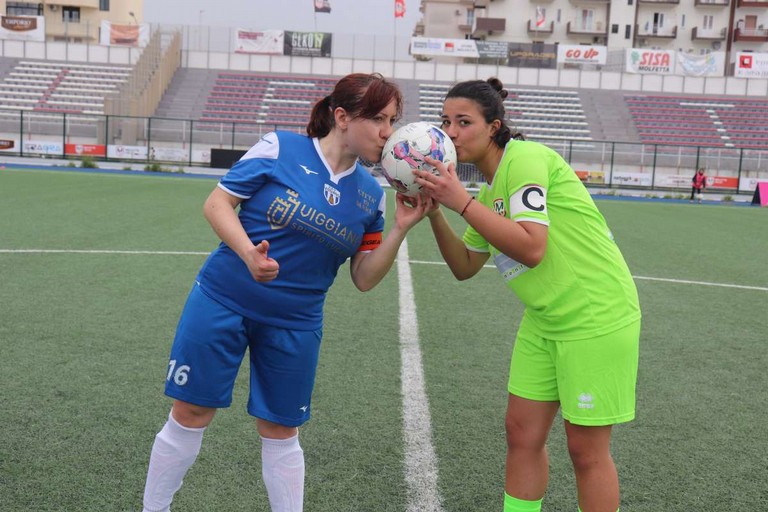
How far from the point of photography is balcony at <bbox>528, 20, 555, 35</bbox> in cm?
7544

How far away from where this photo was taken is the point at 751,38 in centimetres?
7681

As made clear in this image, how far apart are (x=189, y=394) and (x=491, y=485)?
1.70m

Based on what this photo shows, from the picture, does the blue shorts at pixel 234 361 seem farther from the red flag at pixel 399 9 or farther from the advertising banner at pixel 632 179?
the red flag at pixel 399 9

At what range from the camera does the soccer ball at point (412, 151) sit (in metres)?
2.93

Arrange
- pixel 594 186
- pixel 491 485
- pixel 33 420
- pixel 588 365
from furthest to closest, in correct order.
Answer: pixel 594 186 < pixel 33 420 < pixel 491 485 < pixel 588 365

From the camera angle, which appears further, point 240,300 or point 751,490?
point 751,490

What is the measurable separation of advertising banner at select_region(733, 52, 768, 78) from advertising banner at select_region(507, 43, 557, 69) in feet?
42.9

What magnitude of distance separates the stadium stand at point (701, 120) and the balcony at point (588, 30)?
863 inches

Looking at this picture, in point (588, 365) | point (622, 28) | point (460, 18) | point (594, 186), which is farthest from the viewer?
point (460, 18)

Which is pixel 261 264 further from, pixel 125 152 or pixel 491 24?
pixel 491 24

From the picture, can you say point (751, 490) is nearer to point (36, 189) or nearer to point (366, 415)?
point (366, 415)

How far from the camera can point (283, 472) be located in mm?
3195

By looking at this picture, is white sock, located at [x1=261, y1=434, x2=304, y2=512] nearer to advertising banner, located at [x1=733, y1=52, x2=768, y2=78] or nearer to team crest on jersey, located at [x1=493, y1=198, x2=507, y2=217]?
team crest on jersey, located at [x1=493, y1=198, x2=507, y2=217]

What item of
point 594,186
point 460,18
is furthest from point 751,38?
point 594,186
